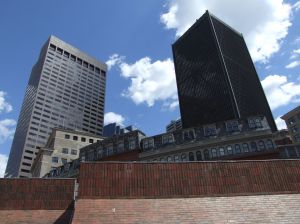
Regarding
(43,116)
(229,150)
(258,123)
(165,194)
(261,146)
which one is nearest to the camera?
(165,194)

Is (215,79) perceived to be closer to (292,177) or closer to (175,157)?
(175,157)

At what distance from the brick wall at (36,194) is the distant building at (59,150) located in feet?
216

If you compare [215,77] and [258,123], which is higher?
[215,77]

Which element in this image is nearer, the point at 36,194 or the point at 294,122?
the point at 36,194

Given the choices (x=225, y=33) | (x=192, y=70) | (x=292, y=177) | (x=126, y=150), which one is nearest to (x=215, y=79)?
(x=192, y=70)

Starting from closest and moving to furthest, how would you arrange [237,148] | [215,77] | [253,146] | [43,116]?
[253,146] < [237,148] < [215,77] < [43,116]

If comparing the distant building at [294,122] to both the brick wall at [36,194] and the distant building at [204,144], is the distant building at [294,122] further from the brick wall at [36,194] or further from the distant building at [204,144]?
the brick wall at [36,194]

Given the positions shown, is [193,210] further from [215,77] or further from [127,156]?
[215,77]

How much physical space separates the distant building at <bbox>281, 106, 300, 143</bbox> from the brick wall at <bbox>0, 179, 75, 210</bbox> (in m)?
92.8

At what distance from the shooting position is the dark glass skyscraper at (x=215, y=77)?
126 m

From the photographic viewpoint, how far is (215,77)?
13250 centimetres

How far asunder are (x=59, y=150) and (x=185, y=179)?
80920 millimetres

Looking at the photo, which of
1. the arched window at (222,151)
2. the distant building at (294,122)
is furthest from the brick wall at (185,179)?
the distant building at (294,122)

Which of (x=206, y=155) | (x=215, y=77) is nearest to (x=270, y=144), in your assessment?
(x=206, y=155)
